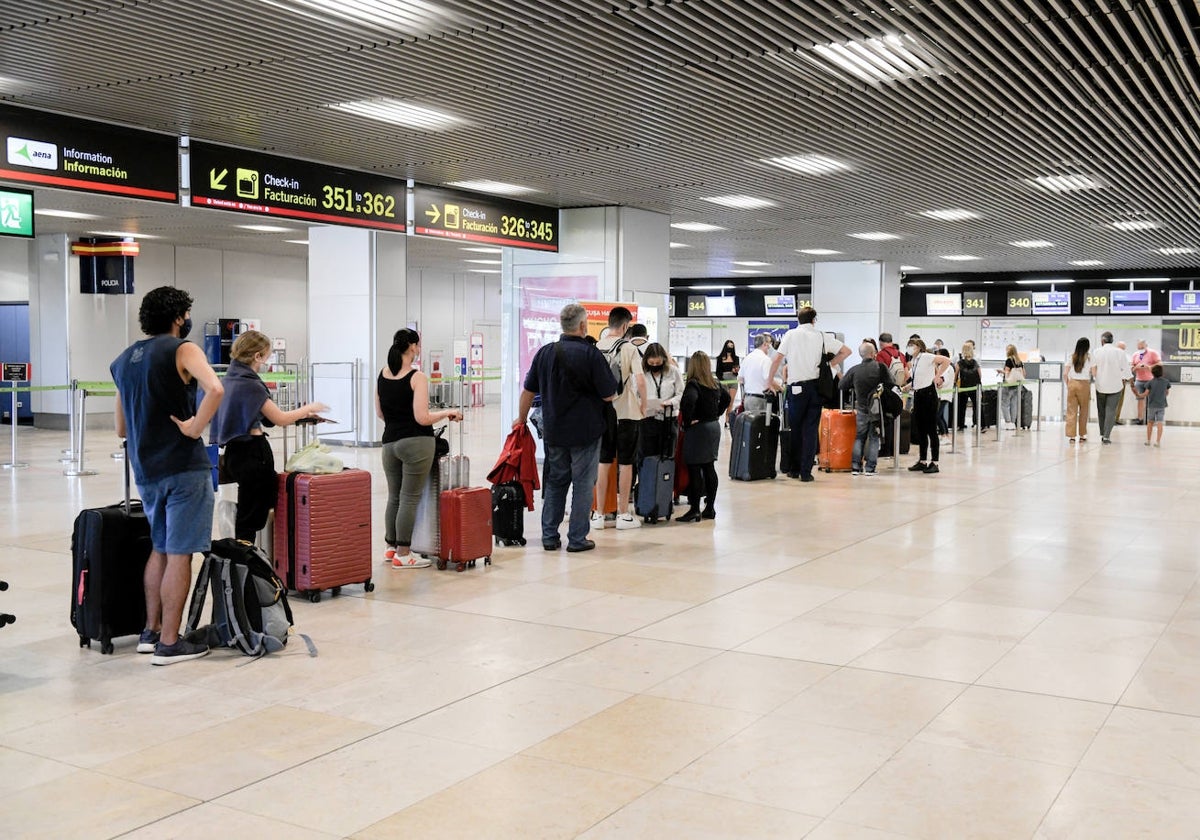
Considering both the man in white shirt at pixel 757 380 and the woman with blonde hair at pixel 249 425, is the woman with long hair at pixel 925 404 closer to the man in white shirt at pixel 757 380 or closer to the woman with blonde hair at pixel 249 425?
the man in white shirt at pixel 757 380

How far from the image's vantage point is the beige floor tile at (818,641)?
5469 millimetres

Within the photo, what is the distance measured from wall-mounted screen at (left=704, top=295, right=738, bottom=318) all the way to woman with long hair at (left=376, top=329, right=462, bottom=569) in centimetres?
2366

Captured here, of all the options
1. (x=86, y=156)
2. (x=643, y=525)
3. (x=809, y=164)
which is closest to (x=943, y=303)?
(x=809, y=164)

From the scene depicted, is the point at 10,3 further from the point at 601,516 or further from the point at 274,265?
the point at 274,265

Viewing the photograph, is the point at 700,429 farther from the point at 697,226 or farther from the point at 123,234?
the point at 123,234

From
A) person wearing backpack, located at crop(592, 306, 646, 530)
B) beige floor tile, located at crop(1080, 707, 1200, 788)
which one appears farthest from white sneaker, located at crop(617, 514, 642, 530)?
beige floor tile, located at crop(1080, 707, 1200, 788)

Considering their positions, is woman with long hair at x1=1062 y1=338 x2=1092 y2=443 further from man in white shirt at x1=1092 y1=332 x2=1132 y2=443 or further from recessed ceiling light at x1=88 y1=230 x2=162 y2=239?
recessed ceiling light at x1=88 y1=230 x2=162 y2=239

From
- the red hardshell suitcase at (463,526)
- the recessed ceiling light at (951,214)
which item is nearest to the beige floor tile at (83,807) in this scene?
the red hardshell suitcase at (463,526)

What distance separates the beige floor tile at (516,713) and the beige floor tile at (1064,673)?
177 cm

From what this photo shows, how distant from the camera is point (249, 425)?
6.23m

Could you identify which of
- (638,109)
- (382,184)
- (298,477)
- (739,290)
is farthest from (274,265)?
(298,477)

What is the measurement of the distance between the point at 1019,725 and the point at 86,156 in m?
8.03

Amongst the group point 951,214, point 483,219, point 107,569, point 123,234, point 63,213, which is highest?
point 123,234

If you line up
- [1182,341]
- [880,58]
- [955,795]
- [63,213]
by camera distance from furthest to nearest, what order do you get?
1. [1182,341]
2. [63,213]
3. [880,58]
4. [955,795]
